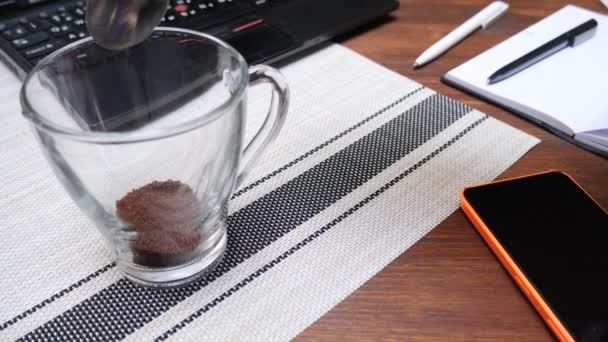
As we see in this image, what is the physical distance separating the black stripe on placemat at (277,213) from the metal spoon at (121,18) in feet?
0.46

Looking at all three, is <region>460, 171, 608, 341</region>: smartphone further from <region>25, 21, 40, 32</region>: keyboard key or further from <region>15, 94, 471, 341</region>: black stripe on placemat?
<region>25, 21, 40, 32</region>: keyboard key

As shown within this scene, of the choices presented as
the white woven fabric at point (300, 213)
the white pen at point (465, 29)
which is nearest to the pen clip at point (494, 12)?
the white pen at point (465, 29)

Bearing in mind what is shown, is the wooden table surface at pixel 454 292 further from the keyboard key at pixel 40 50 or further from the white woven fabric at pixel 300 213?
the keyboard key at pixel 40 50

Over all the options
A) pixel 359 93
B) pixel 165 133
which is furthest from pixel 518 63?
pixel 165 133

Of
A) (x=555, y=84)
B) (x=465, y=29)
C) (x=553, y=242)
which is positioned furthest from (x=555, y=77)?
(x=553, y=242)

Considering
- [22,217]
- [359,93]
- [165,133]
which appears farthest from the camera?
[359,93]

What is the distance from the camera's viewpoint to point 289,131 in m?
0.45

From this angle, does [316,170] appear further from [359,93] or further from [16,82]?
[16,82]

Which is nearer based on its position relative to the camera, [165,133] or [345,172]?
[165,133]

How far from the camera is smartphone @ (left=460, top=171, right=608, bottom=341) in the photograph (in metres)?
0.29

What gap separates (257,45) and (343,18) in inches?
4.2

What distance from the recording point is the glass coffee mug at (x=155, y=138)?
26cm

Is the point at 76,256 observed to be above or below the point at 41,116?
below

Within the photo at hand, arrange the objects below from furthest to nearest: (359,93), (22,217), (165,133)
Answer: (359,93), (22,217), (165,133)
